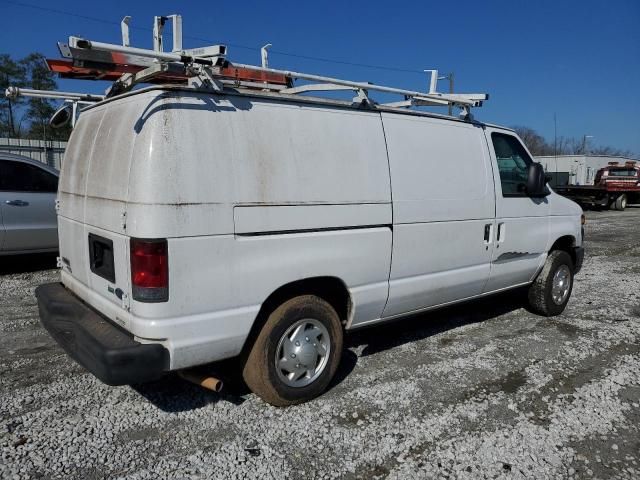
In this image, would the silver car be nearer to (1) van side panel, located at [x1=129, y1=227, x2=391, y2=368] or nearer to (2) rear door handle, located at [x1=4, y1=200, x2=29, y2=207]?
(2) rear door handle, located at [x1=4, y1=200, x2=29, y2=207]

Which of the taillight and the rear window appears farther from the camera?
the rear window

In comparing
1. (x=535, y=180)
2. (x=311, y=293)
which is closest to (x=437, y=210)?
(x=311, y=293)

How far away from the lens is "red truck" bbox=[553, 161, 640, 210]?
24203 mm

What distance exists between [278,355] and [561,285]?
4100mm

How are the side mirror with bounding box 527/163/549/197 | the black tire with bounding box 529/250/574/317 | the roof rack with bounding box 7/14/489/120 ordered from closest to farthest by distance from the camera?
1. the roof rack with bounding box 7/14/489/120
2. the side mirror with bounding box 527/163/549/197
3. the black tire with bounding box 529/250/574/317

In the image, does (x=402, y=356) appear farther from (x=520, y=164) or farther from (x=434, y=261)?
(x=520, y=164)

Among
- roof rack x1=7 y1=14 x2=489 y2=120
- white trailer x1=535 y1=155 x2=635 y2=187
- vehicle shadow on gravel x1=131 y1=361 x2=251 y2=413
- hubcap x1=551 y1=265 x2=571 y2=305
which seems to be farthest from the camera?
white trailer x1=535 y1=155 x2=635 y2=187

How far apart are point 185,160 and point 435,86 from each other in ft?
10.7

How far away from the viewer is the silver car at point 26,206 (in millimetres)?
7148

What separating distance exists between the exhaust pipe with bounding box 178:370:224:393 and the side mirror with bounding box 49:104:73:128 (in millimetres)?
2496

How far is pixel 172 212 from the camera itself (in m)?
2.94

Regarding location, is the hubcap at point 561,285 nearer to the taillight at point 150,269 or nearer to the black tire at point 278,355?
the black tire at point 278,355

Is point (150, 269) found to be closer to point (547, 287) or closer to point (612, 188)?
point (547, 287)

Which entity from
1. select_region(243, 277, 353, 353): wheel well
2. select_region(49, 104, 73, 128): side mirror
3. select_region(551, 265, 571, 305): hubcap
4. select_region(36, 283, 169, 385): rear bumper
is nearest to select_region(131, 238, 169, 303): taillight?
select_region(36, 283, 169, 385): rear bumper
